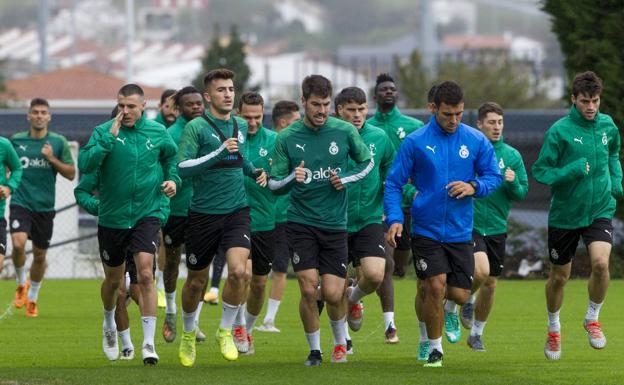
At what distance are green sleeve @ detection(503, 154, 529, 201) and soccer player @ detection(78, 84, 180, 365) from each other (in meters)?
3.22

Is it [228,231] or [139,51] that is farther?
[139,51]

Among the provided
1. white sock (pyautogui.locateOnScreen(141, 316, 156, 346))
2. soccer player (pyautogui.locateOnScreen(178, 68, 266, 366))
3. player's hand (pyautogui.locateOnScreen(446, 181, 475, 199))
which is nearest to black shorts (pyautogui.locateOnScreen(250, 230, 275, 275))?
soccer player (pyautogui.locateOnScreen(178, 68, 266, 366))

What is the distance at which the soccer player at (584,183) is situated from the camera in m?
13.8

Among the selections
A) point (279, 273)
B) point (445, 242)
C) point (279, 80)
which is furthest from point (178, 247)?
point (279, 80)

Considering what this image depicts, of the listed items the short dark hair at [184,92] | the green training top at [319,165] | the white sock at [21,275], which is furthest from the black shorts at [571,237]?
the white sock at [21,275]

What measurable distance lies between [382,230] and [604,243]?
189cm

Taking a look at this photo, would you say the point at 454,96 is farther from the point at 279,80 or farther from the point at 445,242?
the point at 279,80

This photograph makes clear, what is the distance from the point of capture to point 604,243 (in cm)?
1384

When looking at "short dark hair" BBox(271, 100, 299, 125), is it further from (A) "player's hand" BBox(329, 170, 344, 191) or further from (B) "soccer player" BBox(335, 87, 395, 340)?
(A) "player's hand" BBox(329, 170, 344, 191)

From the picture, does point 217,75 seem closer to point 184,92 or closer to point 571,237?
point 184,92

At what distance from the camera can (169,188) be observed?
521 inches

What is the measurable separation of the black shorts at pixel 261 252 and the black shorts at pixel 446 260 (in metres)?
2.55

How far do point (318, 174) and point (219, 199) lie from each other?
918 mm

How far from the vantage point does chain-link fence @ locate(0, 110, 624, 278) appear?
25.7m
